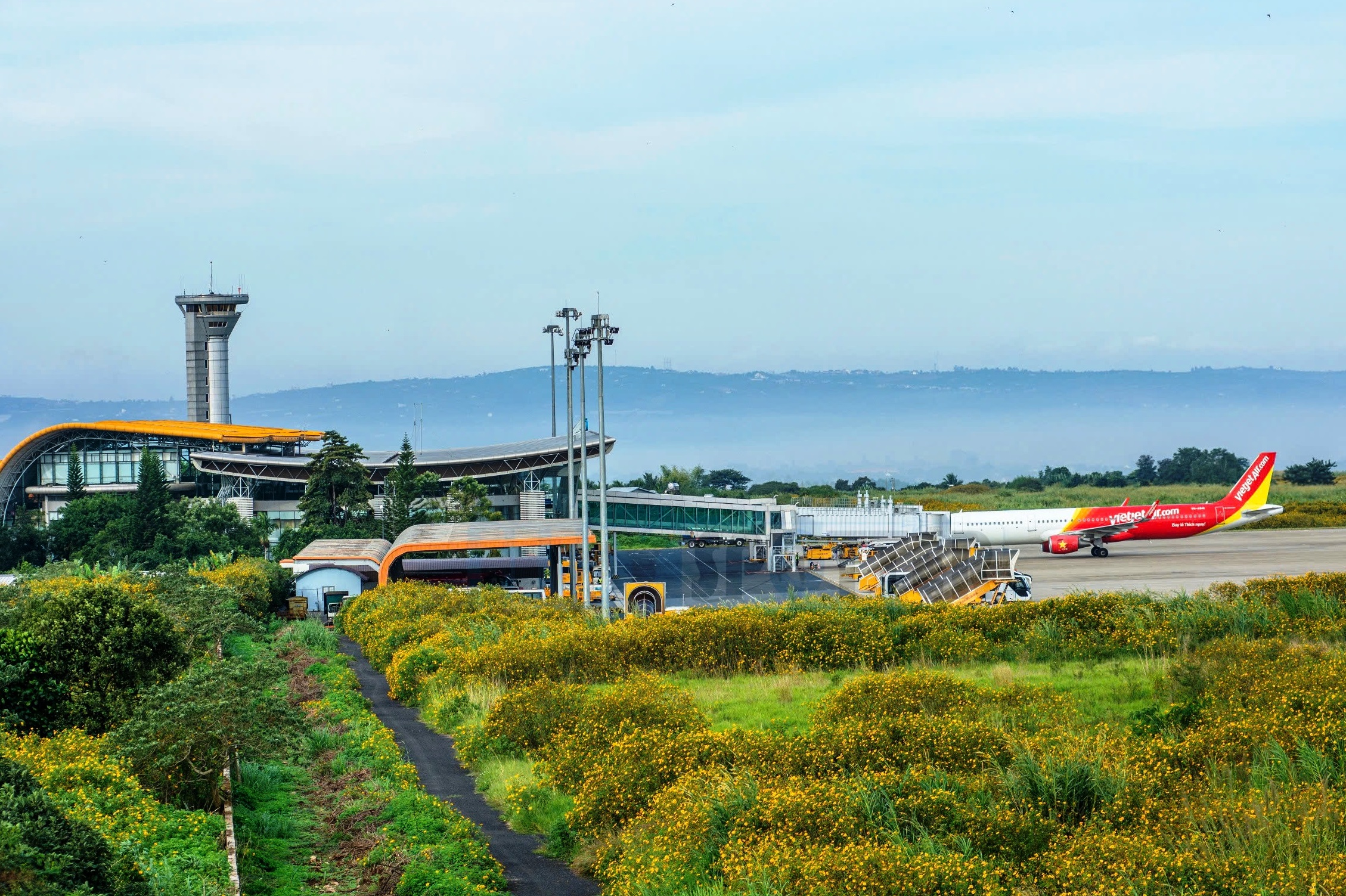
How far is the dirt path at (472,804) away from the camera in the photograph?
1662 cm

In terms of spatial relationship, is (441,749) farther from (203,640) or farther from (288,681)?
(203,640)

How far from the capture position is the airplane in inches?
3073

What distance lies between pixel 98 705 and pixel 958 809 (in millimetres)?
19299

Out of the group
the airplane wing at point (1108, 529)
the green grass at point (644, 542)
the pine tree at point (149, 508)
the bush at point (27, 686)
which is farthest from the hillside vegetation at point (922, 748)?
the green grass at point (644, 542)

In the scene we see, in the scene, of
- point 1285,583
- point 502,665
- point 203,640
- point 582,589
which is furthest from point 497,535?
point 1285,583

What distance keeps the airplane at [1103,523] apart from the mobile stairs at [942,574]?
14383mm

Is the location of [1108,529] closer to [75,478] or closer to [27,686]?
[27,686]

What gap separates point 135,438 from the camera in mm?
107062

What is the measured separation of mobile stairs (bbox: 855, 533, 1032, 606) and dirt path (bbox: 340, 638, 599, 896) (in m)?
20.8

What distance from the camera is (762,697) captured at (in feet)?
84.4

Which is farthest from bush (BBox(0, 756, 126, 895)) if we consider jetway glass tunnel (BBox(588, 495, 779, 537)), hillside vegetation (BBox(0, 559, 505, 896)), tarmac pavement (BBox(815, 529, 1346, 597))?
jetway glass tunnel (BBox(588, 495, 779, 537))

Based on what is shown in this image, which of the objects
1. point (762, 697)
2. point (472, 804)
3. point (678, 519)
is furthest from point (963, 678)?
point (678, 519)

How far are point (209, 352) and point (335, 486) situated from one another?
59.4 metres

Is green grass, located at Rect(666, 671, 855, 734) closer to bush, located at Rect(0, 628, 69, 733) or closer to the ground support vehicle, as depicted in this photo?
bush, located at Rect(0, 628, 69, 733)
